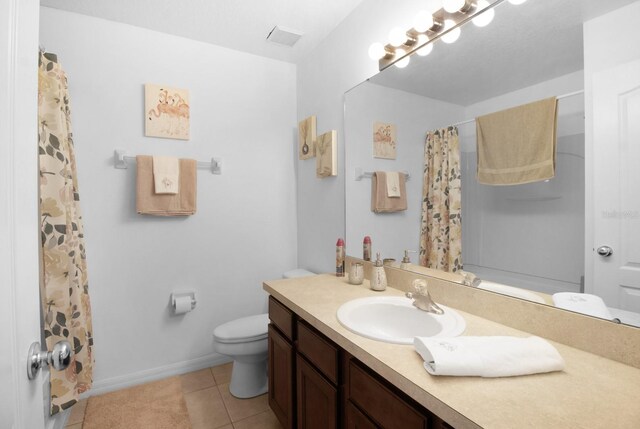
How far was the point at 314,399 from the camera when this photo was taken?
1212 mm

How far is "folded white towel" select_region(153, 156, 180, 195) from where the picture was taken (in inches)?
79.3

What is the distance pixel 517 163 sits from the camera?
1.07 metres

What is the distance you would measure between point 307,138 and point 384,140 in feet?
2.88

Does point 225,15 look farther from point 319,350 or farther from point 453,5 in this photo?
point 319,350

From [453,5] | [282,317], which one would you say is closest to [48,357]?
[282,317]

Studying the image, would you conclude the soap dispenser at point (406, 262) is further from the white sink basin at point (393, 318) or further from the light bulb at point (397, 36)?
the light bulb at point (397, 36)

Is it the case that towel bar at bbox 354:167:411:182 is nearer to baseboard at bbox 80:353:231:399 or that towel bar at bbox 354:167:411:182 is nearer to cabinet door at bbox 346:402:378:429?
cabinet door at bbox 346:402:378:429

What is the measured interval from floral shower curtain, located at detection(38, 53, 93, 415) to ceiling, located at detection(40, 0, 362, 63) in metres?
0.55

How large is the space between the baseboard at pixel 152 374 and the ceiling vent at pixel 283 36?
240cm

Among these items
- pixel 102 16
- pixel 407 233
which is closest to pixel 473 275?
pixel 407 233

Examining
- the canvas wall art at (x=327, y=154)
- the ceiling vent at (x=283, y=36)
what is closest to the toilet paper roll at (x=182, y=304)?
the canvas wall art at (x=327, y=154)

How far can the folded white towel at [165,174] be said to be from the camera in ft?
6.61

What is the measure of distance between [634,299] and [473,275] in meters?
0.46

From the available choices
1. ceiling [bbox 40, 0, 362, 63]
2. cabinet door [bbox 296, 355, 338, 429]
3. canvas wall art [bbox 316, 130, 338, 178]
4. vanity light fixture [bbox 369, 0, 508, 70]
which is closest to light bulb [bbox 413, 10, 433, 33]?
vanity light fixture [bbox 369, 0, 508, 70]
